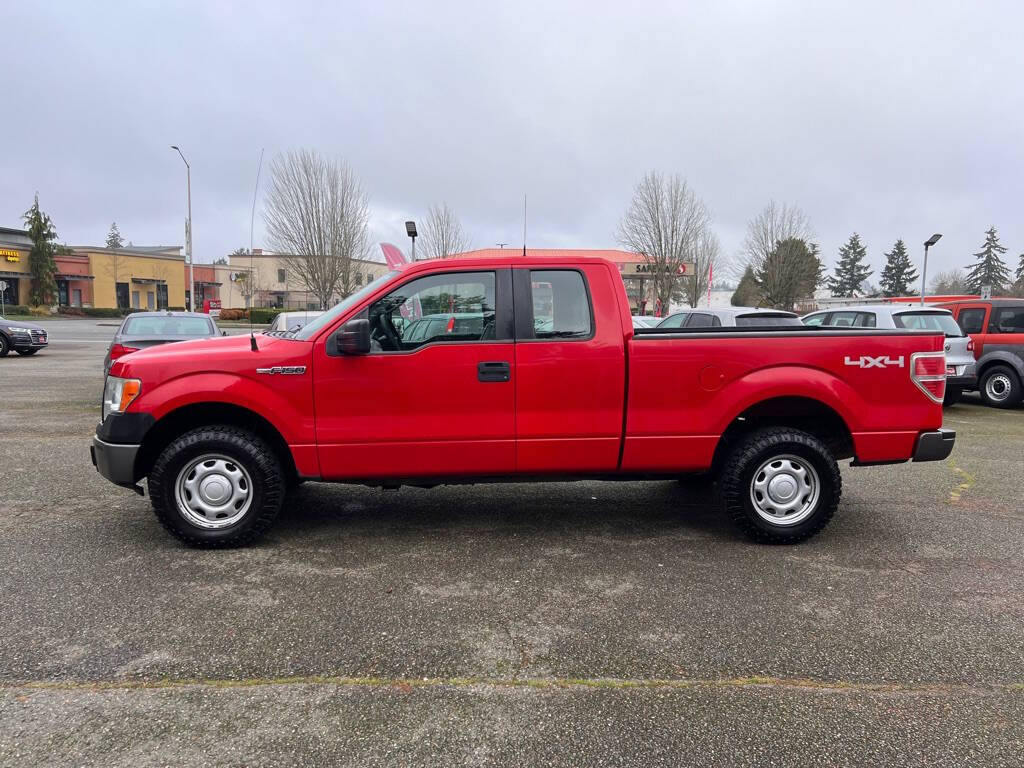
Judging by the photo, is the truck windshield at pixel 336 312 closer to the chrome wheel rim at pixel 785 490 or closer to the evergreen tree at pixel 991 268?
the chrome wheel rim at pixel 785 490

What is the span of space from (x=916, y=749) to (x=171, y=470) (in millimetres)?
4145

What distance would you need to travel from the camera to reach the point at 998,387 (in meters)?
11.3

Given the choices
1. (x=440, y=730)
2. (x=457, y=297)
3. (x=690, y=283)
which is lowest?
(x=440, y=730)

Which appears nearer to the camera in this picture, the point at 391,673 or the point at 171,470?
the point at 391,673

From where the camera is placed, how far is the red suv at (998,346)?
1099 cm

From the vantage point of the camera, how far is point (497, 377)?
4.24 meters

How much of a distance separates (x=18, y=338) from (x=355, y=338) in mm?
20390

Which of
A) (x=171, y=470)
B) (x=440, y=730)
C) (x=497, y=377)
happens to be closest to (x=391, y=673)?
(x=440, y=730)

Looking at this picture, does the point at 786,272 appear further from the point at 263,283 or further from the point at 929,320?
the point at 263,283

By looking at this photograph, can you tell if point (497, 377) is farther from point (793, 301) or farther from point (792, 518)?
point (793, 301)

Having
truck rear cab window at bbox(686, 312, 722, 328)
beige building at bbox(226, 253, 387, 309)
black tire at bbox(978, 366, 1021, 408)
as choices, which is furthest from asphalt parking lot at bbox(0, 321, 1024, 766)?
beige building at bbox(226, 253, 387, 309)

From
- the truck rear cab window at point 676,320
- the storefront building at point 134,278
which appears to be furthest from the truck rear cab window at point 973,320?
the storefront building at point 134,278

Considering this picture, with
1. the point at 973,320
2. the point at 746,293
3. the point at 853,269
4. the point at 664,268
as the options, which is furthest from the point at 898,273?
the point at 973,320

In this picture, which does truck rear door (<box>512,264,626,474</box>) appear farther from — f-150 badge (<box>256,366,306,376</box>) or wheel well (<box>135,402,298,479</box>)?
wheel well (<box>135,402,298,479</box>)
